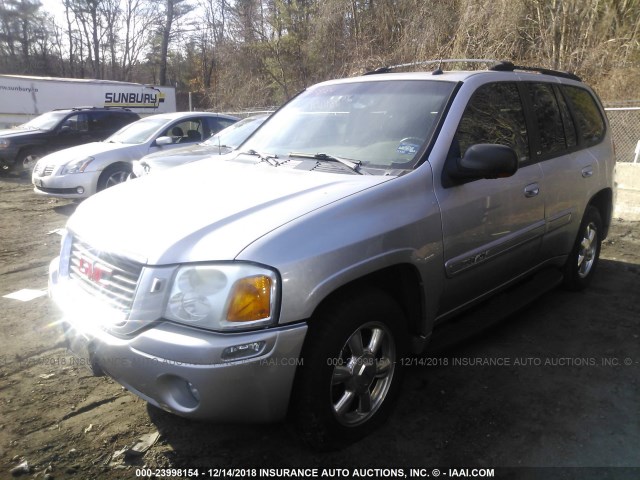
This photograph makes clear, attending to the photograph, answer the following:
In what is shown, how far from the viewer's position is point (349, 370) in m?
2.54

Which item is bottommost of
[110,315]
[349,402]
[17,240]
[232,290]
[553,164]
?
[17,240]

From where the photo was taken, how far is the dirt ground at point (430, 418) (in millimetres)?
2562

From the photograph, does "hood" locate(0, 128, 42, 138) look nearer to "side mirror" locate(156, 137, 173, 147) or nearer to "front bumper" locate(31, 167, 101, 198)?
"front bumper" locate(31, 167, 101, 198)

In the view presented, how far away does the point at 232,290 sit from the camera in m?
2.14

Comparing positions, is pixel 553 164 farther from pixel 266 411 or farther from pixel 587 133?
pixel 266 411

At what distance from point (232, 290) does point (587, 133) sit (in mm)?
3717

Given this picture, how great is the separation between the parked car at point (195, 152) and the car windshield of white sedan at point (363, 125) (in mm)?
2973

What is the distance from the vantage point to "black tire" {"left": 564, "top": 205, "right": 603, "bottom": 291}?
14.9 ft

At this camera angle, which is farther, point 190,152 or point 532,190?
point 190,152

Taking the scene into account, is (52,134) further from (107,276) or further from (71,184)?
(107,276)

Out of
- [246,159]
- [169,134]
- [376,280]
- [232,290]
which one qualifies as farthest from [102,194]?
[169,134]

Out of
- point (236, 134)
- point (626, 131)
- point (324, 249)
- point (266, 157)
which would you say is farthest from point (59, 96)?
point (324, 249)

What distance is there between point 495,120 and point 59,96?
69.4 feet

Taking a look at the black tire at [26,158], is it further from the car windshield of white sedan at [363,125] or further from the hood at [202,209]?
the hood at [202,209]
